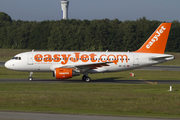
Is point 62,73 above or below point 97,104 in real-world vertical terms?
above

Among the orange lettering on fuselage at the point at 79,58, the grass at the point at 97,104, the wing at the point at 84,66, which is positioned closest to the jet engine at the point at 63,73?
the wing at the point at 84,66

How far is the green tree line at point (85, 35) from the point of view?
365ft

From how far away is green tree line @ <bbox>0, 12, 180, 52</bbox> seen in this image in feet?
365

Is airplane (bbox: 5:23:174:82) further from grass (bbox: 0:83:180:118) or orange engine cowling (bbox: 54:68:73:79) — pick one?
grass (bbox: 0:83:180:118)

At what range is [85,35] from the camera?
116750mm

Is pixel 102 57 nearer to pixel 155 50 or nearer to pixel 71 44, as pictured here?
pixel 155 50

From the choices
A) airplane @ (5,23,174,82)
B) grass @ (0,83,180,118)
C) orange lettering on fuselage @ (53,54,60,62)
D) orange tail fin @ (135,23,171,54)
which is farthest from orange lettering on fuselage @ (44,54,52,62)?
orange tail fin @ (135,23,171,54)

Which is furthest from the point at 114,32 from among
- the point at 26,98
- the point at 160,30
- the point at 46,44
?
the point at 26,98

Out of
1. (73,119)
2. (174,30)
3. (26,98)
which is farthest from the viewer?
(174,30)

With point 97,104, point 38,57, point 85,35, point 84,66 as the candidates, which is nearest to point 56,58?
point 38,57

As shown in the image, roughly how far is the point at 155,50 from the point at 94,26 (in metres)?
80.1

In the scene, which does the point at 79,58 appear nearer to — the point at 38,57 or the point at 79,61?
the point at 79,61

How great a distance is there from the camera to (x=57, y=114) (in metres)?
15.1

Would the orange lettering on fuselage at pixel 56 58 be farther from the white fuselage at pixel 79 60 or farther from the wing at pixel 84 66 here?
the wing at pixel 84 66
